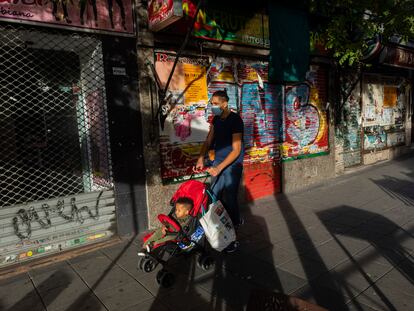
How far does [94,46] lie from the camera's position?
4758mm

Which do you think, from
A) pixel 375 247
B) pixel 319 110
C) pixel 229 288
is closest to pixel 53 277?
pixel 229 288

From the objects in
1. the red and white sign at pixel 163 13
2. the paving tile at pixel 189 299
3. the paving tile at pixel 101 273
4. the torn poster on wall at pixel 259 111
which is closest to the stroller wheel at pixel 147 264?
the paving tile at pixel 101 273

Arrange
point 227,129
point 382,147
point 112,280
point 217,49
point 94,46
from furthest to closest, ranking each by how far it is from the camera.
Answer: point 382,147
point 217,49
point 94,46
point 227,129
point 112,280

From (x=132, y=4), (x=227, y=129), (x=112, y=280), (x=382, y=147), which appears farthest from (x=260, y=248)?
(x=382, y=147)

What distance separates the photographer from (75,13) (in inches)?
171

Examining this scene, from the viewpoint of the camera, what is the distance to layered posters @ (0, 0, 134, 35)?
3949 mm

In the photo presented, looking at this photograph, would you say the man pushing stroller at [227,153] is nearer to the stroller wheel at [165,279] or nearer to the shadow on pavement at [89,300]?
the stroller wheel at [165,279]

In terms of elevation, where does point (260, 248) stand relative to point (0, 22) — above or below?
below

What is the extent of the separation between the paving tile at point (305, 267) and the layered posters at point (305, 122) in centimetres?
373

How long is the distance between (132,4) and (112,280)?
3860 millimetres

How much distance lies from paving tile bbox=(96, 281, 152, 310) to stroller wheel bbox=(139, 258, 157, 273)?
176 millimetres

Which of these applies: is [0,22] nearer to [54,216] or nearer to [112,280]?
[54,216]

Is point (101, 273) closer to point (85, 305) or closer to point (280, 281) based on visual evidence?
point (85, 305)

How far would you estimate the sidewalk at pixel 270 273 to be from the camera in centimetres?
319
